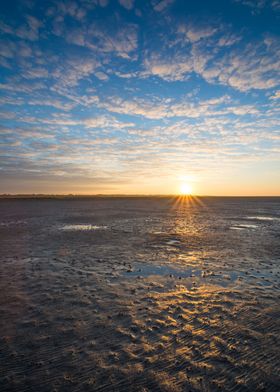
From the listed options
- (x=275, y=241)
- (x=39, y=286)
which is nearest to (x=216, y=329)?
(x=39, y=286)

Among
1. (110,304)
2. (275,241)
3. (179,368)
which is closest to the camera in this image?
(179,368)

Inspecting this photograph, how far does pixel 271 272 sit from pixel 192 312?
7.23 m

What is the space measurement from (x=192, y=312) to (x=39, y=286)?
7123 millimetres

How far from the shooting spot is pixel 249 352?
619cm

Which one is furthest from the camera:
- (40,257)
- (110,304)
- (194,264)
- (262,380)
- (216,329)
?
(40,257)

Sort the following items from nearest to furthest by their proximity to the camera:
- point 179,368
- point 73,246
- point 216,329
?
point 179,368 → point 216,329 → point 73,246

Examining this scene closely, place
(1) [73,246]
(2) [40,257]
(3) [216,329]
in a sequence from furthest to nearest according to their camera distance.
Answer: (1) [73,246]
(2) [40,257]
(3) [216,329]

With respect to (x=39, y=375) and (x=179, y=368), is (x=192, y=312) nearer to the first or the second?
(x=179, y=368)

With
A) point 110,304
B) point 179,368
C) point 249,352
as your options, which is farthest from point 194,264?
point 179,368

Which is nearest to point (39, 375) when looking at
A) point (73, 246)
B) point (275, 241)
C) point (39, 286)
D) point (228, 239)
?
point (39, 286)

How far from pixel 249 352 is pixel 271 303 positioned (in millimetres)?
3822

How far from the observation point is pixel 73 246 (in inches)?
755

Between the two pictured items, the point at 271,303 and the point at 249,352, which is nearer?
the point at 249,352

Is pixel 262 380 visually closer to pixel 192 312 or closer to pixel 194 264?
pixel 192 312
